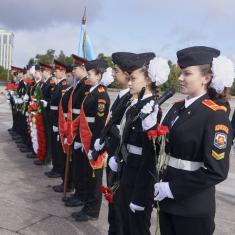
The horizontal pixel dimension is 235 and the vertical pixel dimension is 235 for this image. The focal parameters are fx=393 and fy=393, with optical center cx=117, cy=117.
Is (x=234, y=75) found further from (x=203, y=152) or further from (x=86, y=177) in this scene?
(x=86, y=177)

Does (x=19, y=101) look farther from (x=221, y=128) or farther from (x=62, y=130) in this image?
(x=221, y=128)

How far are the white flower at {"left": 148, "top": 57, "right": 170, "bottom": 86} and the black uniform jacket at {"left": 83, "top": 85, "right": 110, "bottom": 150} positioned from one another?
1.69 m

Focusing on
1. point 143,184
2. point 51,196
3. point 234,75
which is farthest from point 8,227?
point 234,75

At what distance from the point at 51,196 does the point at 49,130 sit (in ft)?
7.96

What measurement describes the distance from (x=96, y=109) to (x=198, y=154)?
100.0 inches

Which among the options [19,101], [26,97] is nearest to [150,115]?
[26,97]

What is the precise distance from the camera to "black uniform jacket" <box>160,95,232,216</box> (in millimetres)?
2354

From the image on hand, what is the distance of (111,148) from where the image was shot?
367 centimetres

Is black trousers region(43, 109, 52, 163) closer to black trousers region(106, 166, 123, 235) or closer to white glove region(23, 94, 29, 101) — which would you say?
white glove region(23, 94, 29, 101)

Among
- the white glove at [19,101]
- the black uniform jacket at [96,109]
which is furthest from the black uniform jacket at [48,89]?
the black uniform jacket at [96,109]

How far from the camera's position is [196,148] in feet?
7.95

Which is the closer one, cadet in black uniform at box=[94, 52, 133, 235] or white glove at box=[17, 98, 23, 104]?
cadet in black uniform at box=[94, 52, 133, 235]

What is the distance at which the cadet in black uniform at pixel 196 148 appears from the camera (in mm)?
2365

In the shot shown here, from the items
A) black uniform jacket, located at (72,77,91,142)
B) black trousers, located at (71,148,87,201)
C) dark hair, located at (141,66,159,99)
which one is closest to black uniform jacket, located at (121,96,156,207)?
dark hair, located at (141,66,159,99)
